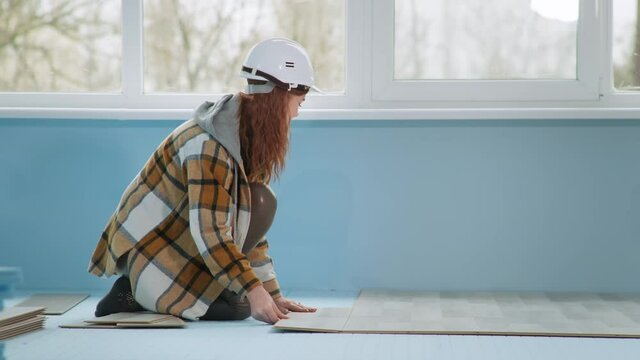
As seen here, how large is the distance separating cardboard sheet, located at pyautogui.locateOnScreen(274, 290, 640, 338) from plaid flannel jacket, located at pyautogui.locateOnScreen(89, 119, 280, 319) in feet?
0.90

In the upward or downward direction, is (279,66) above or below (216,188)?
above

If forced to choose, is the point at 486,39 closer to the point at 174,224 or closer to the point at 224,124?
the point at 224,124

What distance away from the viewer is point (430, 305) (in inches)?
113

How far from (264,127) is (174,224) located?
1.14 ft

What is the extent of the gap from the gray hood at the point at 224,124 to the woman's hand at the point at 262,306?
34 cm

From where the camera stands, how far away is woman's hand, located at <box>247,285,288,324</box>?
242cm

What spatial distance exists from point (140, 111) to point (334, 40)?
694 millimetres

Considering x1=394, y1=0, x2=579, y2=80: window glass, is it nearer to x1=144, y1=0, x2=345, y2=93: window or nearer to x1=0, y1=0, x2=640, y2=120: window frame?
x1=0, y1=0, x2=640, y2=120: window frame

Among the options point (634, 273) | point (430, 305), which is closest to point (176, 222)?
point (430, 305)

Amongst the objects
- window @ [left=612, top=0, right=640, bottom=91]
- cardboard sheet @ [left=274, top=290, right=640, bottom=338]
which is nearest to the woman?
cardboard sheet @ [left=274, top=290, right=640, bottom=338]

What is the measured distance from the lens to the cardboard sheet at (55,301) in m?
2.80

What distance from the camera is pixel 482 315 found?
267cm

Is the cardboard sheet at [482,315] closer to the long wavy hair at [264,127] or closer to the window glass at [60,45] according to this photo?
the long wavy hair at [264,127]

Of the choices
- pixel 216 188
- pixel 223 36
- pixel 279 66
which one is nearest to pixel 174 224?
pixel 216 188
